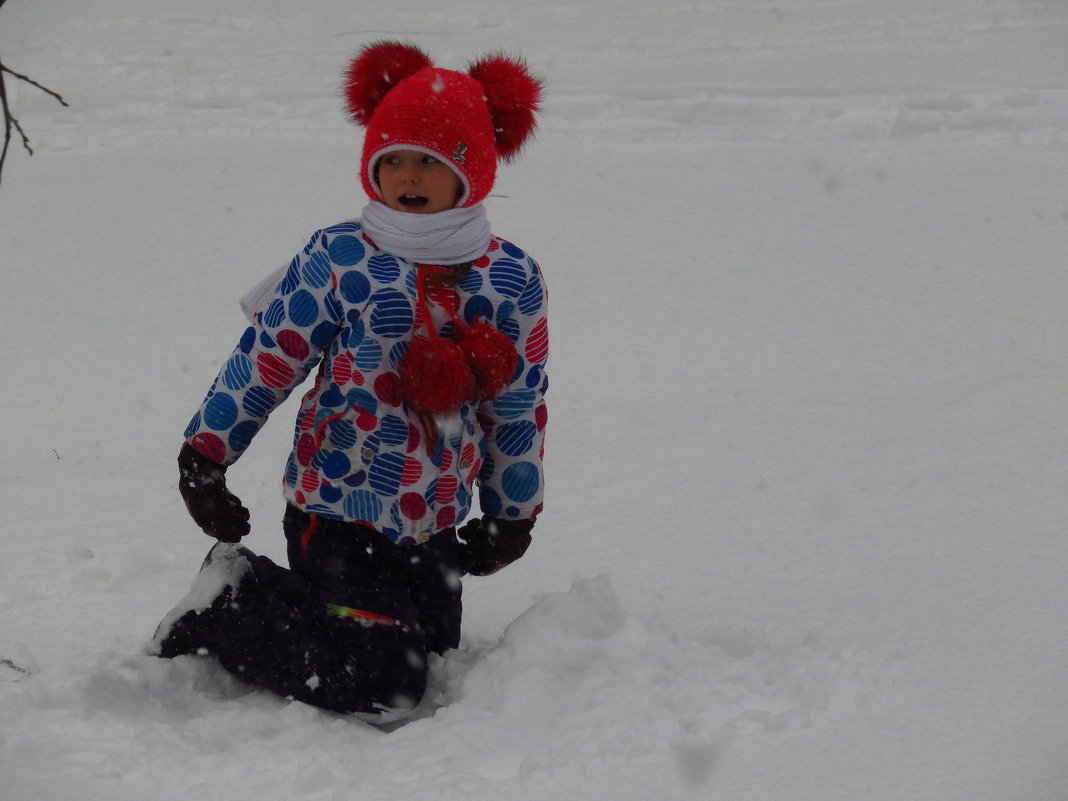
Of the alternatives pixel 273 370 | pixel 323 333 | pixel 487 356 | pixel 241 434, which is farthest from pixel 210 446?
pixel 487 356

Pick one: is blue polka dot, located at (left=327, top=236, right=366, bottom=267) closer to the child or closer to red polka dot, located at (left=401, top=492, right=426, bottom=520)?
the child

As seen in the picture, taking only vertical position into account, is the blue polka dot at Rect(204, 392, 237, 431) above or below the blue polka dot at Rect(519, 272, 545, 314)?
below

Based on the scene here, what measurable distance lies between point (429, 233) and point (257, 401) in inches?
18.3

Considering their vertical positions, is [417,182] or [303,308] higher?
[417,182]

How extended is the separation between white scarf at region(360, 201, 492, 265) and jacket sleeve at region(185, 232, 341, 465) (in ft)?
0.37

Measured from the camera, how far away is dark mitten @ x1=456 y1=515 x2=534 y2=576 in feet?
7.88

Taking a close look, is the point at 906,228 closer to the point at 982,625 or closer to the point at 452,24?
the point at 982,625

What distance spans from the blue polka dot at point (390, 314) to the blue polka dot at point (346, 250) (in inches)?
3.1

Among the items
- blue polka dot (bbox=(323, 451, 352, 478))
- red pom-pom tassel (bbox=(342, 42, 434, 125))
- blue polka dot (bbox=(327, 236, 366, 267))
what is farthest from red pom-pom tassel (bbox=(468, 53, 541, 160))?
blue polka dot (bbox=(323, 451, 352, 478))

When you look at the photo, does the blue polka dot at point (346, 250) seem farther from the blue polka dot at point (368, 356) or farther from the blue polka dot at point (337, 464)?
the blue polka dot at point (337, 464)

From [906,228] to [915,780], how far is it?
3637mm

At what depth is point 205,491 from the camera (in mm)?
2180

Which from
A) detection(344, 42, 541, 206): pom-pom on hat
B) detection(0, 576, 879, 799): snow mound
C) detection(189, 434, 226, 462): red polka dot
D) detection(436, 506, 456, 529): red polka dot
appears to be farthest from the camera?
detection(436, 506, 456, 529): red polka dot

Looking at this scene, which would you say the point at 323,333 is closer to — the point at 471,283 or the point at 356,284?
the point at 356,284
